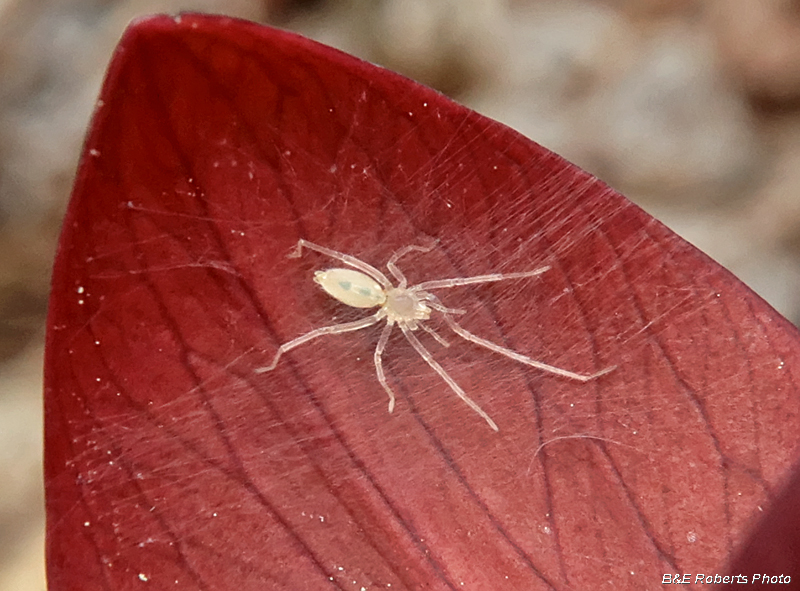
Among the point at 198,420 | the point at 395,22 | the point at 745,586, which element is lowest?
the point at 745,586

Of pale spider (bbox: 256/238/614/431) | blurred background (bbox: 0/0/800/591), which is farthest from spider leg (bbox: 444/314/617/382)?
blurred background (bbox: 0/0/800/591)

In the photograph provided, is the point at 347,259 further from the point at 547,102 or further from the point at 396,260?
the point at 547,102

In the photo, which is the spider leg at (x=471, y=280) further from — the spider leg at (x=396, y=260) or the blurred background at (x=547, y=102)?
the blurred background at (x=547, y=102)

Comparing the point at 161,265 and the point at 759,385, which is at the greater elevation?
the point at 161,265

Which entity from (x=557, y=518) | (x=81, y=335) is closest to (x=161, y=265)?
(x=81, y=335)

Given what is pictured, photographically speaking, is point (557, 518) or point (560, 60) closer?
point (557, 518)

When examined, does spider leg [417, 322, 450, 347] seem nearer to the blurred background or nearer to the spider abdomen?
the spider abdomen

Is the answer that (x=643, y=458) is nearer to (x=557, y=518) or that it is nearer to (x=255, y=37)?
(x=557, y=518)
